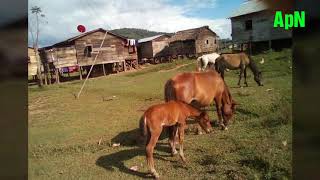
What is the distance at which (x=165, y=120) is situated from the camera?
5.18 m

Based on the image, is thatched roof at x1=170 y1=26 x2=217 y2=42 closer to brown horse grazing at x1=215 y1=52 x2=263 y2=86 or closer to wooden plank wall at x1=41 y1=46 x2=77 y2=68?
brown horse grazing at x1=215 y1=52 x2=263 y2=86

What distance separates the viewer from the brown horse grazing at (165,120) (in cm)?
500

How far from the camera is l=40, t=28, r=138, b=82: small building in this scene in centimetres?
945

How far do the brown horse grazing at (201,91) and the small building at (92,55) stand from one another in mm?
3242

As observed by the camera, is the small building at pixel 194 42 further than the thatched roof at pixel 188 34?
Yes

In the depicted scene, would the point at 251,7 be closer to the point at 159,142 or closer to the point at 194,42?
the point at 194,42

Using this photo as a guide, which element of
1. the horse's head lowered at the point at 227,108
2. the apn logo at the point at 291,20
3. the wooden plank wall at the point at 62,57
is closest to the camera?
the apn logo at the point at 291,20

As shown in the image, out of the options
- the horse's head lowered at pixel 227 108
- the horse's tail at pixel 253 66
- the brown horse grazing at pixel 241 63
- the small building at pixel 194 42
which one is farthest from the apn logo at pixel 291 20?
the horse's tail at pixel 253 66

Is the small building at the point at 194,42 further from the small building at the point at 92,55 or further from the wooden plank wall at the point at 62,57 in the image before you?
the wooden plank wall at the point at 62,57

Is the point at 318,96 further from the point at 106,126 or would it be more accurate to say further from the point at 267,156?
the point at 106,126

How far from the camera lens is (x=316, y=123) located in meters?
4.49

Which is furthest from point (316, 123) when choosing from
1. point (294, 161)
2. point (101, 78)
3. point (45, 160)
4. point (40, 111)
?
point (101, 78)

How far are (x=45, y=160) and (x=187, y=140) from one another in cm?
250

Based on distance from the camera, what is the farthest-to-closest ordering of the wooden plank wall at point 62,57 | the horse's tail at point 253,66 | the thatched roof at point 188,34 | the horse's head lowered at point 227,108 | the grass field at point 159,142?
the wooden plank wall at point 62,57 → the horse's tail at point 253,66 → the horse's head lowered at point 227,108 → the thatched roof at point 188,34 → the grass field at point 159,142
